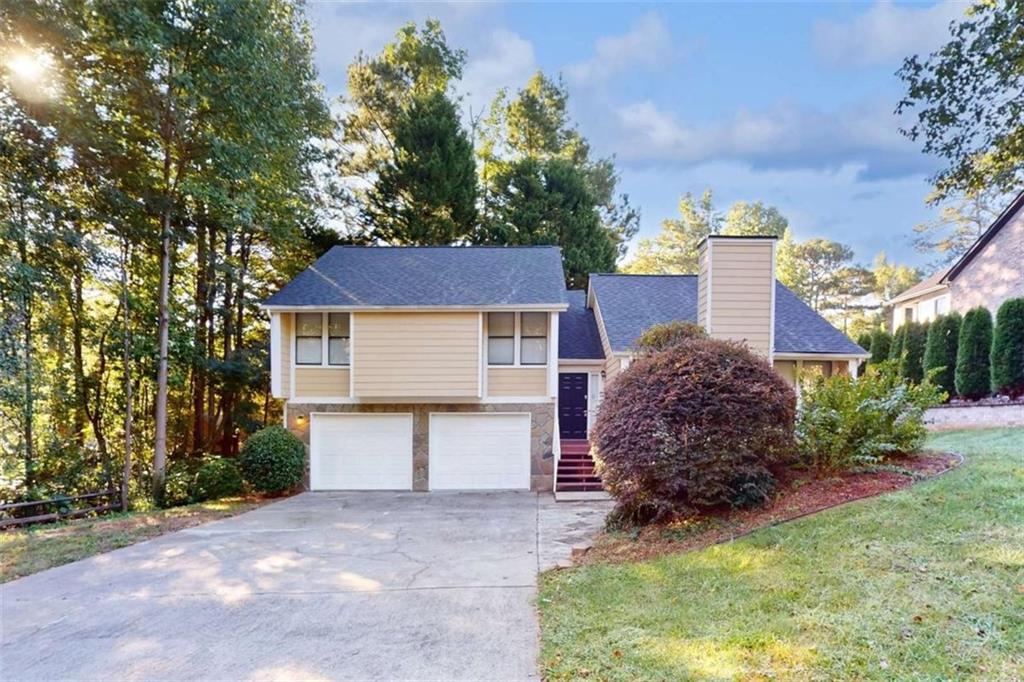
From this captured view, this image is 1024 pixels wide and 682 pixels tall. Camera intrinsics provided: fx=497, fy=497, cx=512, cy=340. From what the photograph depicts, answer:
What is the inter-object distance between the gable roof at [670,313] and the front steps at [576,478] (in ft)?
7.95

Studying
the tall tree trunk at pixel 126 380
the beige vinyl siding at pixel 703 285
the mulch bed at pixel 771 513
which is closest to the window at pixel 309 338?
the tall tree trunk at pixel 126 380

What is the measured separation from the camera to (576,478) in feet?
33.7

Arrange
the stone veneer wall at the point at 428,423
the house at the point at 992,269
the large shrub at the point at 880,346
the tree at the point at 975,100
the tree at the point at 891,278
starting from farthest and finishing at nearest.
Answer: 1. the tree at the point at 891,278
2. the large shrub at the point at 880,346
3. the house at the point at 992,269
4. the stone veneer wall at the point at 428,423
5. the tree at the point at 975,100

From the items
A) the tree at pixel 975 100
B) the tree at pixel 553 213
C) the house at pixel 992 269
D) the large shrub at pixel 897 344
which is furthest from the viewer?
the tree at pixel 553 213

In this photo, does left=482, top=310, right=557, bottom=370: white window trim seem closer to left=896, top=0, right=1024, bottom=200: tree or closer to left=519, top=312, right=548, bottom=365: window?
left=519, top=312, right=548, bottom=365: window

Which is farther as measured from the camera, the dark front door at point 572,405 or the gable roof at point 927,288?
the gable roof at point 927,288

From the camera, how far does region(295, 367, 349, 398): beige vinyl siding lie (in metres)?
11.2

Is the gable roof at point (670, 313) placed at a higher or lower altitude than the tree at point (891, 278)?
lower

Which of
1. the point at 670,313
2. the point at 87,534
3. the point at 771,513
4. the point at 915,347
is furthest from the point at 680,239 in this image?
the point at 87,534

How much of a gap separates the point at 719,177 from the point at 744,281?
18.2 meters

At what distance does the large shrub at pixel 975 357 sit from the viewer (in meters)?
13.4

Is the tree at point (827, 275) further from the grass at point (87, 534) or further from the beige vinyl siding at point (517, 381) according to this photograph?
the grass at point (87, 534)

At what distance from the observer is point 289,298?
1108cm

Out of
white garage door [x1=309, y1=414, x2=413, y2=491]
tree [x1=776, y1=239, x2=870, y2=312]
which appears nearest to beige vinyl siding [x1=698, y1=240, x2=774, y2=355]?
white garage door [x1=309, y1=414, x2=413, y2=491]
